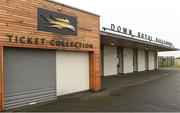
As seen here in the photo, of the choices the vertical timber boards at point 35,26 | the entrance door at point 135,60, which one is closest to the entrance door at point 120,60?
the entrance door at point 135,60

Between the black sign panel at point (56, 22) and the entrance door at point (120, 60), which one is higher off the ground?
the black sign panel at point (56, 22)

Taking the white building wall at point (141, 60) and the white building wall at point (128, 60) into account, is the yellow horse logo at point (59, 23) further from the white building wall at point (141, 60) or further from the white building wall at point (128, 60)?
the white building wall at point (141, 60)

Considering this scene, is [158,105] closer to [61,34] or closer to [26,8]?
[61,34]

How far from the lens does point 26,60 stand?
9.28 metres

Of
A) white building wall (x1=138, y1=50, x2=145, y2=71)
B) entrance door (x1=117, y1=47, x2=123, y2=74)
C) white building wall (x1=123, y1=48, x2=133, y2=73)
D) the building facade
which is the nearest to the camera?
the building facade

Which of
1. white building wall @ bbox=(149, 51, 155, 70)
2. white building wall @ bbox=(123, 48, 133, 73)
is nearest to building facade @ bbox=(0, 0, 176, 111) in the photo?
white building wall @ bbox=(123, 48, 133, 73)

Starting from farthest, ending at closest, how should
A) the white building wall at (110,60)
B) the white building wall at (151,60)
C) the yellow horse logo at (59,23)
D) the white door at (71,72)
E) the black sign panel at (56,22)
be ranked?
the white building wall at (151,60) → the white building wall at (110,60) → the white door at (71,72) → the yellow horse logo at (59,23) → the black sign panel at (56,22)

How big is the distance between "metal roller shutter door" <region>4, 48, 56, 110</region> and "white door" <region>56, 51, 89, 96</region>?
48cm

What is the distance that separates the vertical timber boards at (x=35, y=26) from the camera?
326 inches

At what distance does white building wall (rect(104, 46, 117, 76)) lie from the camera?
2194 cm

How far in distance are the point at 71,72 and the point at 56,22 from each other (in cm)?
251

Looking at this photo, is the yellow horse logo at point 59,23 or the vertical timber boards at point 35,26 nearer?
the vertical timber boards at point 35,26

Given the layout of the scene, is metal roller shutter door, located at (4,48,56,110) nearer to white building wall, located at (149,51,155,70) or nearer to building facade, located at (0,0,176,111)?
building facade, located at (0,0,176,111)

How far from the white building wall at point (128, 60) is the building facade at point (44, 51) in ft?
42.1
